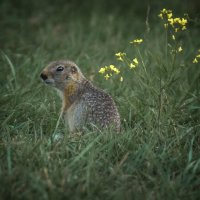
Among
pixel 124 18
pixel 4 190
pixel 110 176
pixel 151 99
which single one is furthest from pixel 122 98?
pixel 124 18

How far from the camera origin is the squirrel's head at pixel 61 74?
19.3ft

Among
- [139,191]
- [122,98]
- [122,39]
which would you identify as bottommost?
[139,191]

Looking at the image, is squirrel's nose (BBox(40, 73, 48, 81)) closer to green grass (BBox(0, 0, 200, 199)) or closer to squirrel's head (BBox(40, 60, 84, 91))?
squirrel's head (BBox(40, 60, 84, 91))

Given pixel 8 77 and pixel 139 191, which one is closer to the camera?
pixel 139 191

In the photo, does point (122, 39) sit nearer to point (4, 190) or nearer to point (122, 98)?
point (122, 98)

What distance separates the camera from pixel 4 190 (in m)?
3.58

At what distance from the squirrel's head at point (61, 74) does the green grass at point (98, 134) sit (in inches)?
7.9

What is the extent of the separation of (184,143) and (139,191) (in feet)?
3.38

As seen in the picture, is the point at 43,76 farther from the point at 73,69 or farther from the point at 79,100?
the point at 79,100

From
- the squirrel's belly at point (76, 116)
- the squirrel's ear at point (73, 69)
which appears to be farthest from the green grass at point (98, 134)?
the squirrel's ear at point (73, 69)

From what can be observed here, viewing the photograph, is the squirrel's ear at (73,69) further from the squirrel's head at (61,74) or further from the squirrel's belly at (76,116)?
the squirrel's belly at (76,116)

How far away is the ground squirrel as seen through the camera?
5.08 metres

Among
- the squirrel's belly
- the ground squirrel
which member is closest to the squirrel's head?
the ground squirrel

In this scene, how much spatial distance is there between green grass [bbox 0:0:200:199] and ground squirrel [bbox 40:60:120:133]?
181 millimetres
